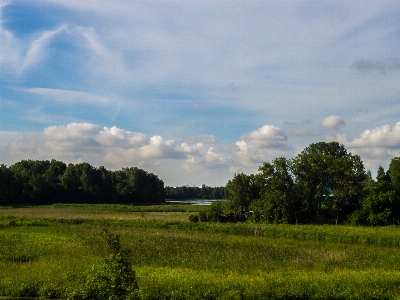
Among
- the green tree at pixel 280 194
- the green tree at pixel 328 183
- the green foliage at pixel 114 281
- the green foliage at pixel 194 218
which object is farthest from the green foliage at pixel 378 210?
the green foliage at pixel 114 281

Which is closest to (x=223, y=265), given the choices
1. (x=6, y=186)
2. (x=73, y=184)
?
(x=6, y=186)

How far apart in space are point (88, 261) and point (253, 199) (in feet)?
116

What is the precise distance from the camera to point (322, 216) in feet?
154

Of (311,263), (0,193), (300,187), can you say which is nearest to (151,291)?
(311,263)

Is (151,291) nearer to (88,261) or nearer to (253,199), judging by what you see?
(88,261)

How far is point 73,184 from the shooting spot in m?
110

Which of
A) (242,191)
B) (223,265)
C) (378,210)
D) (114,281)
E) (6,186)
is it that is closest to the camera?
(114,281)

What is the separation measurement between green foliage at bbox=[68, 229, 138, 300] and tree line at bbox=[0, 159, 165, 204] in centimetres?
9362

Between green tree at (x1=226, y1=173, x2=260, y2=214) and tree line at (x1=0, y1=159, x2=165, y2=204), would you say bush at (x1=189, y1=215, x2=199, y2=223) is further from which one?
tree line at (x1=0, y1=159, x2=165, y2=204)

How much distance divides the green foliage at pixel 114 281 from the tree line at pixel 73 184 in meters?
93.6

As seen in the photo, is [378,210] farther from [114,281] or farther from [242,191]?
[114,281]

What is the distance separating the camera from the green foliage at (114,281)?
34.0 feet

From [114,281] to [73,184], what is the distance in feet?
344

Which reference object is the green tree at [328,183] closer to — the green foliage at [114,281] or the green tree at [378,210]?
the green tree at [378,210]
